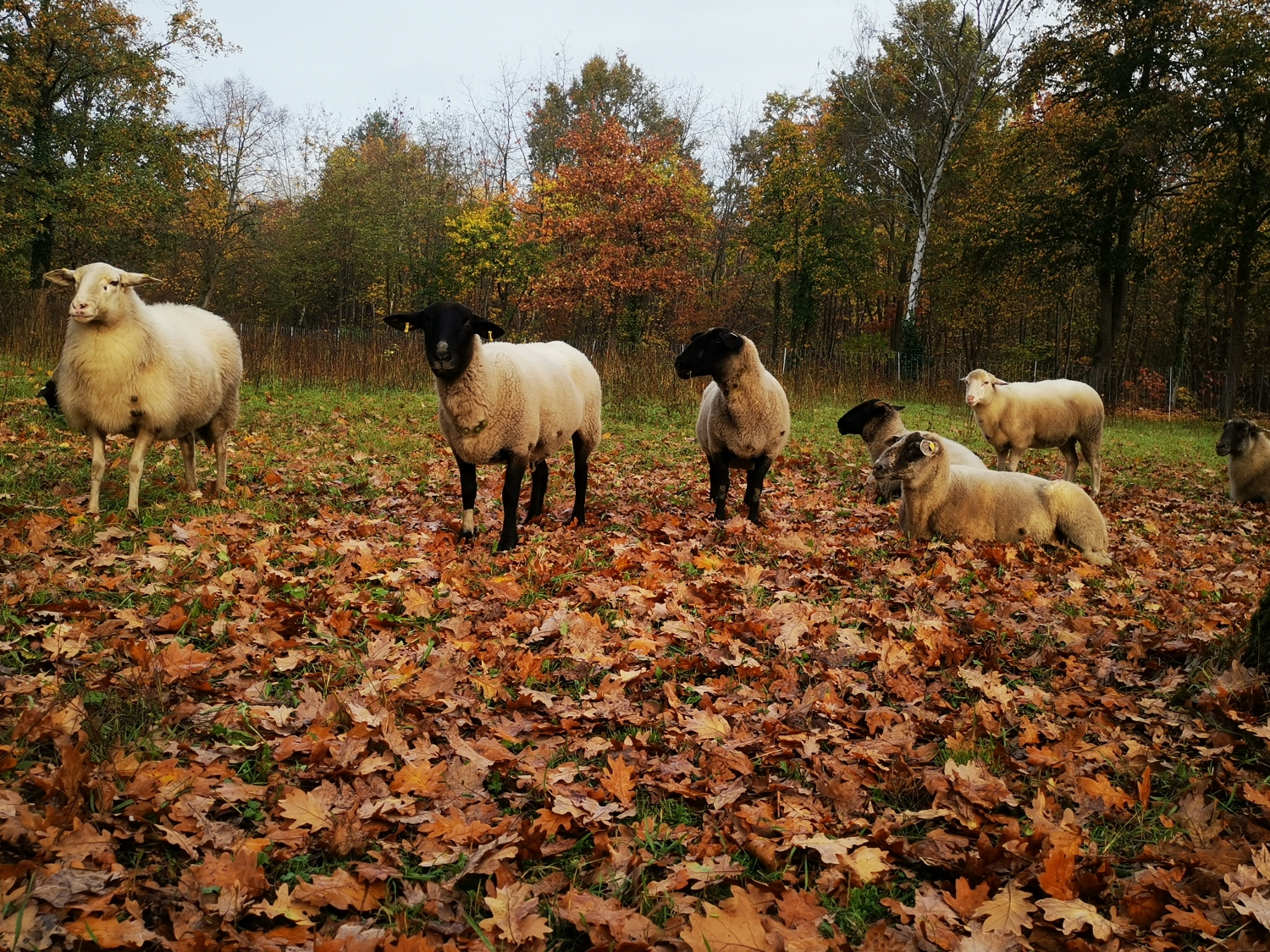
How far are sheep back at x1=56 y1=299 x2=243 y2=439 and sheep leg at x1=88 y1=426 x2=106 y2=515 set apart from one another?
107 mm

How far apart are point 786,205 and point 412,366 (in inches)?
880

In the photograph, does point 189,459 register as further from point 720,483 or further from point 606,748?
point 606,748

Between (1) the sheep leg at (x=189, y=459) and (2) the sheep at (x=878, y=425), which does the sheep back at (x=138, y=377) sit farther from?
(2) the sheep at (x=878, y=425)

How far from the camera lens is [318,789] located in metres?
2.72

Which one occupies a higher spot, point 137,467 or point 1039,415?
point 1039,415

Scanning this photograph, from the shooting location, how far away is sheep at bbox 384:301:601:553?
6.34 meters

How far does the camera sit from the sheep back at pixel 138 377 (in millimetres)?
6461

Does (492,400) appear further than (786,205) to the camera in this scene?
No

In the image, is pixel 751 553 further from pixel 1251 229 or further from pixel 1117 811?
pixel 1251 229

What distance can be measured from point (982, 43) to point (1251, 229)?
10.6m

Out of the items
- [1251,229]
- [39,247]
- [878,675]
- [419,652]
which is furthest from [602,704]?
[39,247]

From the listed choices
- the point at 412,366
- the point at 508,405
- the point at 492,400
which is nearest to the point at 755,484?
the point at 508,405

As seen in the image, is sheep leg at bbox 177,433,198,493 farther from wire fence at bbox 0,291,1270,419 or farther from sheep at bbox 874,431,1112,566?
wire fence at bbox 0,291,1270,419

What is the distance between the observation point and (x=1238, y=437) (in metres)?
10.4
